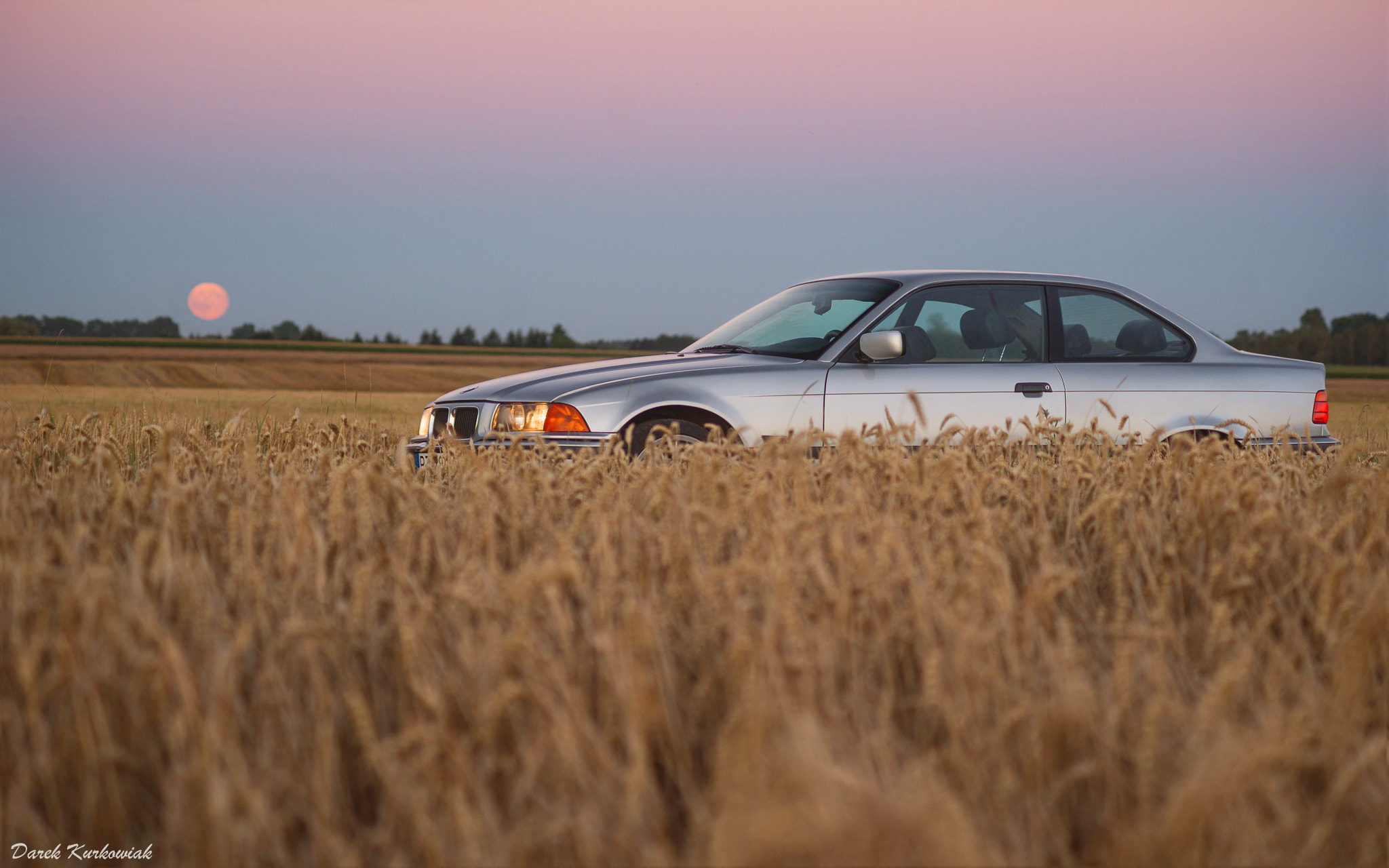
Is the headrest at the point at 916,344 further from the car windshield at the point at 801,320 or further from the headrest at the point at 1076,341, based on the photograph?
the headrest at the point at 1076,341

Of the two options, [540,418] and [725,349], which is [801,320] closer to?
[725,349]

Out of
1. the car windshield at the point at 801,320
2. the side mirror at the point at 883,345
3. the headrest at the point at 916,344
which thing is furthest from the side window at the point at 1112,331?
the side mirror at the point at 883,345

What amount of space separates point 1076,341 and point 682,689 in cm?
475

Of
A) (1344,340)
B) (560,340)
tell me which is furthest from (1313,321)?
(560,340)

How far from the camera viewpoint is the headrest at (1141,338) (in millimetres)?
5898

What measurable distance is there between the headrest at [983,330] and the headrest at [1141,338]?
0.77 meters

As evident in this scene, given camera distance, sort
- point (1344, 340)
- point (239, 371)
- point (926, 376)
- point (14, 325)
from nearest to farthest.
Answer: point (926, 376), point (14, 325), point (239, 371), point (1344, 340)

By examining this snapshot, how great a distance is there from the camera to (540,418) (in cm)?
486

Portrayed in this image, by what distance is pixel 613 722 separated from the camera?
5.15 feet

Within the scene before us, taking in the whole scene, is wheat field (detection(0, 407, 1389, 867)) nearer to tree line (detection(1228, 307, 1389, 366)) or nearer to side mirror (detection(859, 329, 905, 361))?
side mirror (detection(859, 329, 905, 361))

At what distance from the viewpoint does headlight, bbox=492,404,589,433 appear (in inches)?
190

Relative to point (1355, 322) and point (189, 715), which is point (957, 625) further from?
point (1355, 322)
